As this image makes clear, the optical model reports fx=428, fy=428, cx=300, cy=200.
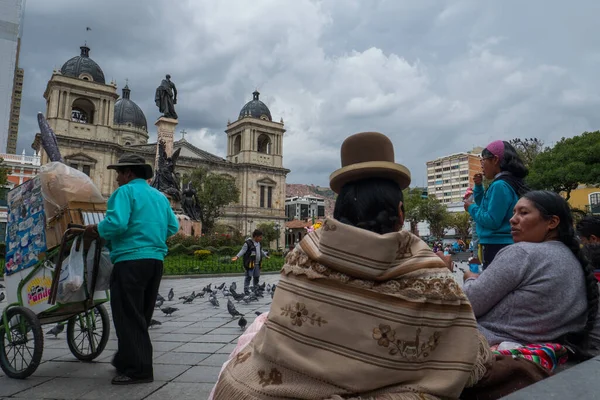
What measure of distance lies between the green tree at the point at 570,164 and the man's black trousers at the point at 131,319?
28034 millimetres

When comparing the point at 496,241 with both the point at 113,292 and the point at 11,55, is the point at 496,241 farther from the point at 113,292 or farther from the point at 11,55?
the point at 11,55

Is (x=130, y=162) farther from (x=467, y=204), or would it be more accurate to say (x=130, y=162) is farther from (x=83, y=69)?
(x=83, y=69)

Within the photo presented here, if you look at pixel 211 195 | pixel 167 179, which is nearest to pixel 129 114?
pixel 211 195

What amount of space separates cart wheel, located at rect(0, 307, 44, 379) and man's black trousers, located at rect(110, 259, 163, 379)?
1.82ft

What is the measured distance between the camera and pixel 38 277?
10.6ft

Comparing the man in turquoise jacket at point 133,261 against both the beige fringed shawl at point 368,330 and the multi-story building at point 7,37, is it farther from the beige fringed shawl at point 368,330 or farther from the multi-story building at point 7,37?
the multi-story building at point 7,37

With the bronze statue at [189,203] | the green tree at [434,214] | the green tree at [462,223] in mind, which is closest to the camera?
the bronze statue at [189,203]

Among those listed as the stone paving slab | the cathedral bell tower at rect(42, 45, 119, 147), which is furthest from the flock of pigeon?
the cathedral bell tower at rect(42, 45, 119, 147)

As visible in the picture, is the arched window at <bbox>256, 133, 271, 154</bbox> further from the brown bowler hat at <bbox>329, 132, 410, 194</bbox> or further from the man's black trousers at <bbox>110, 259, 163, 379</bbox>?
the brown bowler hat at <bbox>329, 132, 410, 194</bbox>

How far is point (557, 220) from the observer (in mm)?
2045

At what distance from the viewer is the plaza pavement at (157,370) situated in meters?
2.72

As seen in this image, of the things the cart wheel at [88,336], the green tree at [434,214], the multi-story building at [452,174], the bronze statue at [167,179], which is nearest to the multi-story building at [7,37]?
the bronze statue at [167,179]

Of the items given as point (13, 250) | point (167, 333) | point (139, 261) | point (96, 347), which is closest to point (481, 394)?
point (139, 261)

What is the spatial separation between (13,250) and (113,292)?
1126 millimetres
